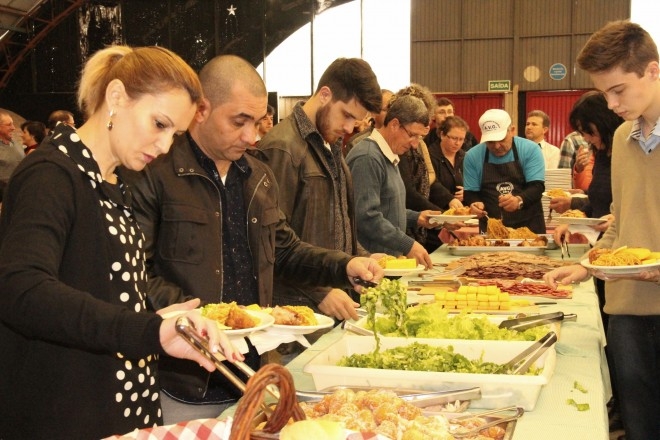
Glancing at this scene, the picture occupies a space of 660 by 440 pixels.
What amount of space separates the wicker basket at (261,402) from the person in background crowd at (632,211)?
1.61 metres

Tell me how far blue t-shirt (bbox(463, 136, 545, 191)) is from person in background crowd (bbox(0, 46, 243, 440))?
3.64 metres

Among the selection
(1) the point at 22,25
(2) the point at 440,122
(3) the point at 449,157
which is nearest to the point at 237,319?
(3) the point at 449,157

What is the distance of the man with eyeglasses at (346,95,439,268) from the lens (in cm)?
373

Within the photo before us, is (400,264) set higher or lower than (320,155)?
lower

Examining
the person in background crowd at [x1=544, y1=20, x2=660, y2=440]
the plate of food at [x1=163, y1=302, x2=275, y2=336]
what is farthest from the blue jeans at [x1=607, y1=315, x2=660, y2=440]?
the plate of food at [x1=163, y1=302, x2=275, y2=336]

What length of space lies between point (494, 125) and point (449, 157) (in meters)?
1.35

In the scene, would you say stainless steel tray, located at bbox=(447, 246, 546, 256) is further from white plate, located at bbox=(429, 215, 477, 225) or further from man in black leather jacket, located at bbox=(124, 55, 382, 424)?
man in black leather jacket, located at bbox=(124, 55, 382, 424)

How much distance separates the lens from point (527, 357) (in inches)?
73.2

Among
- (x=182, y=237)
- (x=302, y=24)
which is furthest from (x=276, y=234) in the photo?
(x=302, y=24)

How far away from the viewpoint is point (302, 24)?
1410cm

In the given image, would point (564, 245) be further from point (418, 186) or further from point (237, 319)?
point (237, 319)

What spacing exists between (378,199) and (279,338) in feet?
6.52

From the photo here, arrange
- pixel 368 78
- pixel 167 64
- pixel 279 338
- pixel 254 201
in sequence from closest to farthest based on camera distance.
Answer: pixel 167 64 → pixel 279 338 → pixel 254 201 → pixel 368 78

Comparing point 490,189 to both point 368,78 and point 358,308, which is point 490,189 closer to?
point 368,78
